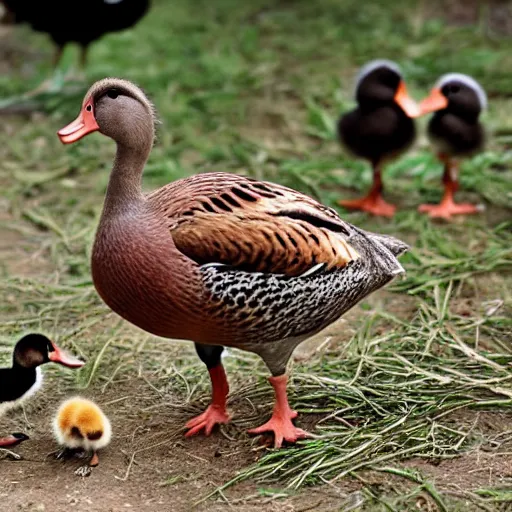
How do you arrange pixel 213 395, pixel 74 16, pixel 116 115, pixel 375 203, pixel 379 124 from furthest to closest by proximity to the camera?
pixel 74 16, pixel 375 203, pixel 379 124, pixel 213 395, pixel 116 115

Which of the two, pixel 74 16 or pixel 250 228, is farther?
pixel 74 16

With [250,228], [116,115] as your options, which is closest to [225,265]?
[250,228]

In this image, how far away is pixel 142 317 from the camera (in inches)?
138

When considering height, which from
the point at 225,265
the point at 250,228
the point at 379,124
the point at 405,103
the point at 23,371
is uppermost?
the point at 250,228

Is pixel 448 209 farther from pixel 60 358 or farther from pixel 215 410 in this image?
pixel 60 358

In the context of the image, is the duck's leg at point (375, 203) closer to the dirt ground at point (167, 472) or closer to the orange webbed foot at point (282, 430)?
the dirt ground at point (167, 472)

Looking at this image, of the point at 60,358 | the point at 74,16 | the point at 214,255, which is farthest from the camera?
the point at 74,16

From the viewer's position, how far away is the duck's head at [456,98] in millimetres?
5770

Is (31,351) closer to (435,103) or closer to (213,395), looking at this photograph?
(213,395)

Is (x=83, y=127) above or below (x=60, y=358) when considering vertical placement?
above

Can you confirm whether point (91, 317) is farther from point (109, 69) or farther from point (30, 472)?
point (109, 69)

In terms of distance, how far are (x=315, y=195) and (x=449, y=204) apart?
816mm

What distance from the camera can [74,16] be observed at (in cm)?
734

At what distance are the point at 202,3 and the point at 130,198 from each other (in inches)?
264
